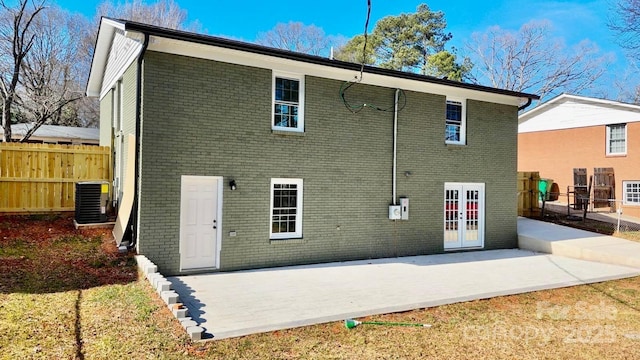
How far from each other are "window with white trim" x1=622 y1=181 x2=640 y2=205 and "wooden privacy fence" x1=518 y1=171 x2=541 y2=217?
20.2 feet

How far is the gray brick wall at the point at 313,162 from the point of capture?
869 cm

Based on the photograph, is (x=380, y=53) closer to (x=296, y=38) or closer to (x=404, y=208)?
(x=296, y=38)

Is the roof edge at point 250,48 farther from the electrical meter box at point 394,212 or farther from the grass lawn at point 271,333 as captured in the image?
the grass lawn at point 271,333

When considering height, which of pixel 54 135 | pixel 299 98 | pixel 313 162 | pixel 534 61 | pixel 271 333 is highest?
pixel 534 61

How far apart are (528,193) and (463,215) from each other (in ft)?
23.1

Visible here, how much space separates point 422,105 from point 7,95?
61.4 feet

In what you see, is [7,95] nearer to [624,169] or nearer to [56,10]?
[56,10]

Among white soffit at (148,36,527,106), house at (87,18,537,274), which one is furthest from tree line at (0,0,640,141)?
white soffit at (148,36,527,106)

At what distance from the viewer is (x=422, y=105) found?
480 inches

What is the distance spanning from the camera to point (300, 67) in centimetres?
1010

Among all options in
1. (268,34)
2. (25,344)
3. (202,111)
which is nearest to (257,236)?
(202,111)

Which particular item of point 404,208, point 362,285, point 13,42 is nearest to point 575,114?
point 404,208

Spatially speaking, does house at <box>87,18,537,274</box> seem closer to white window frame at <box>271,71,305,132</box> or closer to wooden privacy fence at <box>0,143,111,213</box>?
white window frame at <box>271,71,305,132</box>

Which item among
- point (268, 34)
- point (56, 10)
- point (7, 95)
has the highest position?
point (268, 34)
